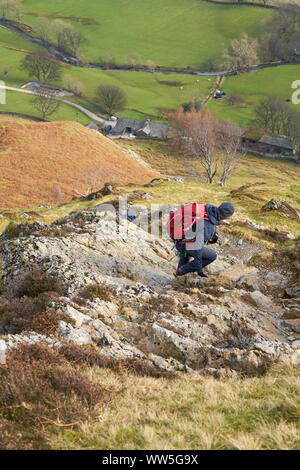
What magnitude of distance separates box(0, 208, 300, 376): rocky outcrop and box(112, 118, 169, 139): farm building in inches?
3838

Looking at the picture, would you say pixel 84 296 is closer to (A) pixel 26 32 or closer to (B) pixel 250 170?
(B) pixel 250 170

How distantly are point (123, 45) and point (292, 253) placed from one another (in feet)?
524

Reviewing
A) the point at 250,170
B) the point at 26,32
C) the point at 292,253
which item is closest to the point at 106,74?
the point at 26,32

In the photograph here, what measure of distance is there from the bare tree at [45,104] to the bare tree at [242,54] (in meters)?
70.9

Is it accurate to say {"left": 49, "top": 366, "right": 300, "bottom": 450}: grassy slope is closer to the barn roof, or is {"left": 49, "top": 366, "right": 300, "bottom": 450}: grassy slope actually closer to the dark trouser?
the dark trouser

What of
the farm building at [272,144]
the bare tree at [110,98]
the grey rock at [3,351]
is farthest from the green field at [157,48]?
the grey rock at [3,351]

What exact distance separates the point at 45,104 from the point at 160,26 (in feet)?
282

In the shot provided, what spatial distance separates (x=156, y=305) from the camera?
31.8ft

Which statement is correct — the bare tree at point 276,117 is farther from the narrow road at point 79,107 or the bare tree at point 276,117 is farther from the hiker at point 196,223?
the hiker at point 196,223

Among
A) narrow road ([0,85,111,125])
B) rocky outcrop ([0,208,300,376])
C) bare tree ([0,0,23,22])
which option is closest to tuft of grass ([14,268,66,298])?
rocky outcrop ([0,208,300,376])

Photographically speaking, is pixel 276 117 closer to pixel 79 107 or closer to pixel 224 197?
pixel 79 107

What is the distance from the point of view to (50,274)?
10.3m

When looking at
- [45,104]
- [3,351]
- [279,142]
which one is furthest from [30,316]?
[45,104]
